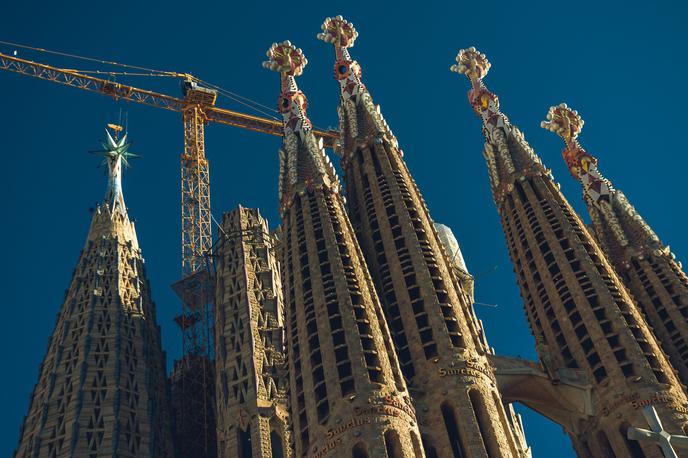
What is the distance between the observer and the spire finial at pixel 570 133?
70.7 meters

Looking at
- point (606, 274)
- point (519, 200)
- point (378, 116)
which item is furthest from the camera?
point (378, 116)

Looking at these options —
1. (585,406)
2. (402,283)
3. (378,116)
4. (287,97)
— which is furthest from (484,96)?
(585,406)

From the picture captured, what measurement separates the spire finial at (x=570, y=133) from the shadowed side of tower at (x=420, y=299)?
43.2 ft

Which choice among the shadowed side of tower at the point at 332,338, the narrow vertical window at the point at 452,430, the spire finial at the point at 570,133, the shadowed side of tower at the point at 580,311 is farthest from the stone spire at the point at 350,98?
the narrow vertical window at the point at 452,430

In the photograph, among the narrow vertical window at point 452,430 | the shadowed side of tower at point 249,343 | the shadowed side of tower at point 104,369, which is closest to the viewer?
the narrow vertical window at point 452,430

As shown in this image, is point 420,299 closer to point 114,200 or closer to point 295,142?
point 295,142

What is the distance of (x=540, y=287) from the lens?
5775 centimetres

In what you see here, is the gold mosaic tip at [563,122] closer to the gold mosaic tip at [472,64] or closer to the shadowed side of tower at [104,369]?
the gold mosaic tip at [472,64]

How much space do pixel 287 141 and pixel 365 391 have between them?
24603 mm

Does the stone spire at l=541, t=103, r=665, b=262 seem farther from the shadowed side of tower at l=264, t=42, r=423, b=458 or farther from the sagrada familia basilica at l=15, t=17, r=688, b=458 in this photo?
the shadowed side of tower at l=264, t=42, r=423, b=458

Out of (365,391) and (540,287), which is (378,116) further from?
(365,391)

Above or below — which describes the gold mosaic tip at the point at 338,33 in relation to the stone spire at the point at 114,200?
above

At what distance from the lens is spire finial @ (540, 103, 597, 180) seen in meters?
70.7

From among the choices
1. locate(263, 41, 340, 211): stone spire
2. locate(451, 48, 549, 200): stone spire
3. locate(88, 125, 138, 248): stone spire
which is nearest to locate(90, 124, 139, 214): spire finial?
locate(88, 125, 138, 248): stone spire
